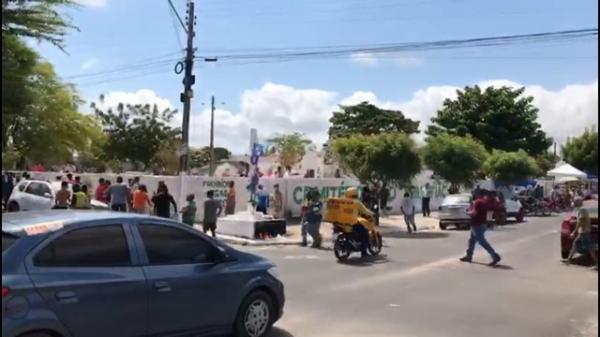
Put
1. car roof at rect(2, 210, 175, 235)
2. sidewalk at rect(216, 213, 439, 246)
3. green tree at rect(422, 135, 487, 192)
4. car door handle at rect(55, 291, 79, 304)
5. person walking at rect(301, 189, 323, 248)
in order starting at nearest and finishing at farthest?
car door handle at rect(55, 291, 79, 304)
car roof at rect(2, 210, 175, 235)
person walking at rect(301, 189, 323, 248)
sidewalk at rect(216, 213, 439, 246)
green tree at rect(422, 135, 487, 192)

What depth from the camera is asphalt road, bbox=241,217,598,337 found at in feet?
28.8

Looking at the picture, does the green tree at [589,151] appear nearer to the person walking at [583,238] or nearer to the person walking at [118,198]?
the person walking at [583,238]

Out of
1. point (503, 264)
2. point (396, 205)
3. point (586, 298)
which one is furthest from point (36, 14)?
point (396, 205)

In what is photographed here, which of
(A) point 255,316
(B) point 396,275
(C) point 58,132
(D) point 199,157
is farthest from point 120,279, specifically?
(D) point 199,157

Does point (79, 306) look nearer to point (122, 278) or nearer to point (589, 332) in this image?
point (122, 278)

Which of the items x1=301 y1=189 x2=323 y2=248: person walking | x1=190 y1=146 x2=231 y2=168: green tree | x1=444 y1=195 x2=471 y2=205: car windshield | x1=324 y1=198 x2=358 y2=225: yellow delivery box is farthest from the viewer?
x1=190 y1=146 x2=231 y2=168: green tree

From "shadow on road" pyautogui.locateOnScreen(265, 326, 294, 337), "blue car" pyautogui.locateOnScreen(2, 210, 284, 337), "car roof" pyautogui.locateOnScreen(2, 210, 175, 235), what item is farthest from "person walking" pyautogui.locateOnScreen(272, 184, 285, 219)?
"car roof" pyautogui.locateOnScreen(2, 210, 175, 235)

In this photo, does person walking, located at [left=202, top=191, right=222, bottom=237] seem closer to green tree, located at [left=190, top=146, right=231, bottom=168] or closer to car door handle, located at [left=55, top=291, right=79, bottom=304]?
car door handle, located at [left=55, top=291, right=79, bottom=304]

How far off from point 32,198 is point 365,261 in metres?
13.1

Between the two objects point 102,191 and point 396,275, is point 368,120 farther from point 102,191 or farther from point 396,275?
point 396,275

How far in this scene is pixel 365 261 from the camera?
51.2ft

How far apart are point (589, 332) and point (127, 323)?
571cm

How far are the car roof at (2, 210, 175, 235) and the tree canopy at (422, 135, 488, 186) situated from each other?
105ft

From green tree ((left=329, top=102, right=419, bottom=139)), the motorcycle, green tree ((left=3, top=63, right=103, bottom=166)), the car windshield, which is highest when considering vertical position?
green tree ((left=329, top=102, right=419, bottom=139))
